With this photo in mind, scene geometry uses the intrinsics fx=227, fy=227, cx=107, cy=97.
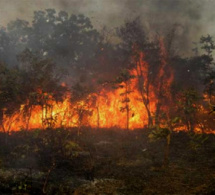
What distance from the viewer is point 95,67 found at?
4353cm

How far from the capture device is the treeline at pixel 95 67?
25.8m

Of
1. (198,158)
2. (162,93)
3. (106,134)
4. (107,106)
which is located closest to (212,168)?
(198,158)

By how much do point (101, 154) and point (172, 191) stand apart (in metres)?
9.63

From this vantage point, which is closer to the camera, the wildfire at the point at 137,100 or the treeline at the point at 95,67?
the treeline at the point at 95,67

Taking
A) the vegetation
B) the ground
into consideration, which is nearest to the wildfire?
the vegetation

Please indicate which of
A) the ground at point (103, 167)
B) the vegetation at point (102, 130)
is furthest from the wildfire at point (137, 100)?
the ground at point (103, 167)

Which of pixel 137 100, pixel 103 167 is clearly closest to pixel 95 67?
pixel 137 100

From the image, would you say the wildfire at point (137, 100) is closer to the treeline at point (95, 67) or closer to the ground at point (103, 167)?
the treeline at point (95, 67)

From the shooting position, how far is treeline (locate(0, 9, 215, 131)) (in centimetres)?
2581

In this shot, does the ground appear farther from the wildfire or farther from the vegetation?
the wildfire

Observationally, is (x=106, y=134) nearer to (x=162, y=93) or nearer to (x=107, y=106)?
(x=107, y=106)

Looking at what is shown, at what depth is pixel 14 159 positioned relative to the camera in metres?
17.8

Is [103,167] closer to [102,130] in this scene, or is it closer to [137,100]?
[102,130]

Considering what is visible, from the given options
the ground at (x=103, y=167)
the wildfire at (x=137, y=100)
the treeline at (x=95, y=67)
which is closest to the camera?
the ground at (x=103, y=167)
